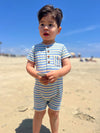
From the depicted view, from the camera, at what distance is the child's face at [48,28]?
Answer: 1.62 meters

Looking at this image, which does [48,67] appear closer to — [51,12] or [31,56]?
[31,56]

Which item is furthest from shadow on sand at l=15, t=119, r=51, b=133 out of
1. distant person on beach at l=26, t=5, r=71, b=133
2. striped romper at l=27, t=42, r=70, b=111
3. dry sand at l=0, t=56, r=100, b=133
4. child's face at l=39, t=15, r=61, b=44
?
child's face at l=39, t=15, r=61, b=44

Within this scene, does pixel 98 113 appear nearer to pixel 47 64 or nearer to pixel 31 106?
pixel 31 106

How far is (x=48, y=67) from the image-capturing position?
163cm

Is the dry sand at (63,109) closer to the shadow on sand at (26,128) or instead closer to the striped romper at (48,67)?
the shadow on sand at (26,128)

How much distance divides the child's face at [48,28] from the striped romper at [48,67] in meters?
0.13

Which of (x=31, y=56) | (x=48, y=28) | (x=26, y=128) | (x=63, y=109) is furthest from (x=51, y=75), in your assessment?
(x=63, y=109)

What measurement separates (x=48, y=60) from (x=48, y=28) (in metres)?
0.39

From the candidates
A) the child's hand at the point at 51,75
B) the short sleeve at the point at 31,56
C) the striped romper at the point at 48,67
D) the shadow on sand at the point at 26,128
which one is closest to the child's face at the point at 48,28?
the striped romper at the point at 48,67

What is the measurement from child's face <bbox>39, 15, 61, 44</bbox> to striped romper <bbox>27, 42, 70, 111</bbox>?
0.13m

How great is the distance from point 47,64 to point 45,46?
0.25m

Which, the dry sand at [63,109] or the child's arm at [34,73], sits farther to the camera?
the dry sand at [63,109]

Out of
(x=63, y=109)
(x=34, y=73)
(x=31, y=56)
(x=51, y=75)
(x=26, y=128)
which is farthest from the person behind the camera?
(x=63, y=109)

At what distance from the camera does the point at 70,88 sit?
3.88 meters
